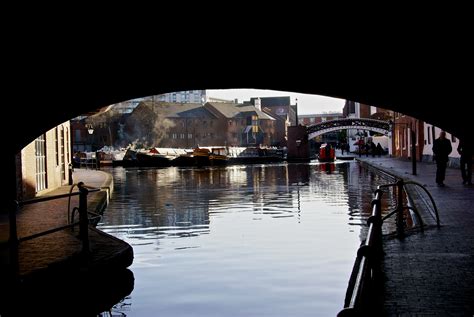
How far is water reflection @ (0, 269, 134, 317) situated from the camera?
7.42m

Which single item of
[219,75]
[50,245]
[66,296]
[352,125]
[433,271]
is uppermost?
[352,125]

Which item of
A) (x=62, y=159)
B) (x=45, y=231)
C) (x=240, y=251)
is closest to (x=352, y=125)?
(x=62, y=159)

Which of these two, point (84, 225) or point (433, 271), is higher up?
point (84, 225)

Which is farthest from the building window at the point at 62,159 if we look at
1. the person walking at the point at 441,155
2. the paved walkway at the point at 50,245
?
the person walking at the point at 441,155

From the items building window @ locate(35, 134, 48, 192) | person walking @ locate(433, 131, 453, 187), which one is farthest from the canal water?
building window @ locate(35, 134, 48, 192)

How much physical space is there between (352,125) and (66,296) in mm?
64166

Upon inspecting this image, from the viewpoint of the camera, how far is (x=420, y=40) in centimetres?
780

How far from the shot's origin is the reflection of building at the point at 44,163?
19.3m

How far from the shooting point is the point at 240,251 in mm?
11359

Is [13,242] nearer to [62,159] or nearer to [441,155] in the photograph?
[441,155]

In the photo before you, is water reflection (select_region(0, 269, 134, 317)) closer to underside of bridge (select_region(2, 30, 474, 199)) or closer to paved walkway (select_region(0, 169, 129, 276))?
paved walkway (select_region(0, 169, 129, 276))

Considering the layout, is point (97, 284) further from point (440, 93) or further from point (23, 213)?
point (23, 213)

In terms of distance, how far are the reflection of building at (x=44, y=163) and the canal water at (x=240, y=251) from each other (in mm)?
2645

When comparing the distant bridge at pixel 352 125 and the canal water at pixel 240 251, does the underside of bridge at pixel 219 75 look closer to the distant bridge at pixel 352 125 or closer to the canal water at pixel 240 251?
the canal water at pixel 240 251
